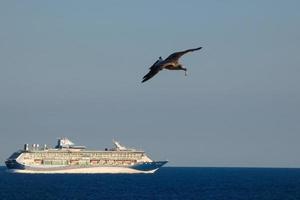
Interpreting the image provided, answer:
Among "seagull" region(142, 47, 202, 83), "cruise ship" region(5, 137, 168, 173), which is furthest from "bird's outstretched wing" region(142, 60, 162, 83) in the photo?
"cruise ship" region(5, 137, 168, 173)

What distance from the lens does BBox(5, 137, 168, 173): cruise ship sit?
536 ft

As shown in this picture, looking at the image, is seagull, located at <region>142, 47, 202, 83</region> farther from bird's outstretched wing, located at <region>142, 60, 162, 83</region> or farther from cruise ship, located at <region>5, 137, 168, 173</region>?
cruise ship, located at <region>5, 137, 168, 173</region>

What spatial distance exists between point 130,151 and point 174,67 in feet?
516

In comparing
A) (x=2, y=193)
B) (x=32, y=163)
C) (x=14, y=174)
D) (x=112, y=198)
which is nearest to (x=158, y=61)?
(x=112, y=198)

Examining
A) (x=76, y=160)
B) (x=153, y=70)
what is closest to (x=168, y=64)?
(x=153, y=70)

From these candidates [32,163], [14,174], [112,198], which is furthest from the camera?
[14,174]

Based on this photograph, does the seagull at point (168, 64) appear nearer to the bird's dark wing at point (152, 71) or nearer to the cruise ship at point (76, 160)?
the bird's dark wing at point (152, 71)

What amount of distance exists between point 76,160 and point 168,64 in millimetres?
154658

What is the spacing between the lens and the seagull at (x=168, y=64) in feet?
35.6

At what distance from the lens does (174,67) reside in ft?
36.6

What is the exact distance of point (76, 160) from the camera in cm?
16450

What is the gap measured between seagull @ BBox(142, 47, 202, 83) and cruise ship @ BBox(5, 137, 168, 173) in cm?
15261

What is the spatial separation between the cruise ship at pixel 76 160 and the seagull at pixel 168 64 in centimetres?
15261

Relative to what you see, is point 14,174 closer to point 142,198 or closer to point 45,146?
point 45,146
